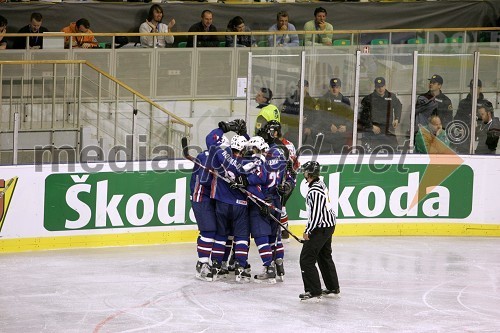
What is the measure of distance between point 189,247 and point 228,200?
223cm

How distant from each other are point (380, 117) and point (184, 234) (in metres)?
3.01

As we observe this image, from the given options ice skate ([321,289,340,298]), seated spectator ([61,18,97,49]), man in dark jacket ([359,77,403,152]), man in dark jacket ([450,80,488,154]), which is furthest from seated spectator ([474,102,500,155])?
seated spectator ([61,18,97,49])

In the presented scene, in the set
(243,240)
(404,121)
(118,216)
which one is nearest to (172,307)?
(243,240)

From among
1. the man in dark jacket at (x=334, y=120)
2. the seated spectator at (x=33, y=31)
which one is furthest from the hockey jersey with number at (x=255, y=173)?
the seated spectator at (x=33, y=31)

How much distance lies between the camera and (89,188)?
505 inches

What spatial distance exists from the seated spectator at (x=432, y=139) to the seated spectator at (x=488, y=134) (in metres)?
0.40

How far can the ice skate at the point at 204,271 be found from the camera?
11.5m

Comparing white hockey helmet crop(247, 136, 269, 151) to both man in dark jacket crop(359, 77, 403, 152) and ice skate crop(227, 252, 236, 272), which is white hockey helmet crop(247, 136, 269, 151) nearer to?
ice skate crop(227, 252, 236, 272)

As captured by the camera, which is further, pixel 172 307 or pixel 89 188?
pixel 89 188

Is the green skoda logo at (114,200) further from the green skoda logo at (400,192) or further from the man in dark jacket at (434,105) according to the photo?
the man in dark jacket at (434,105)

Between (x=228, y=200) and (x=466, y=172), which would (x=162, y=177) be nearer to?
(x=228, y=200)

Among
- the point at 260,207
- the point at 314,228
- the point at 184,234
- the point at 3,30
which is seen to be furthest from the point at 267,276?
the point at 3,30

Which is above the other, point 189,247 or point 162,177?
point 162,177

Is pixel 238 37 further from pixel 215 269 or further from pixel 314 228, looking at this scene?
pixel 314 228
